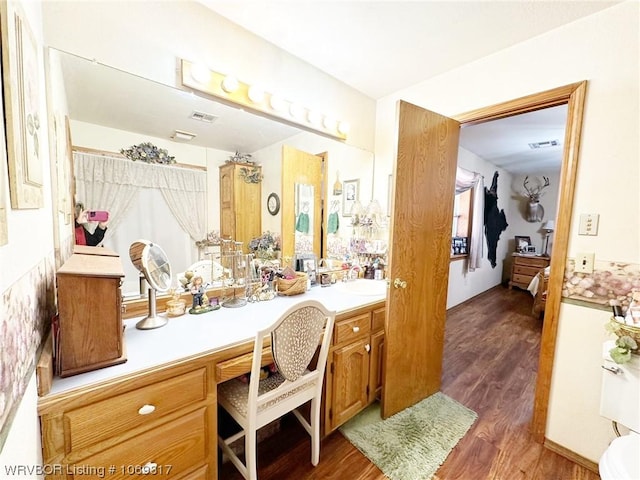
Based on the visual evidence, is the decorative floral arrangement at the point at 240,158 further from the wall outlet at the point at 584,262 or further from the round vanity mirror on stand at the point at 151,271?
the wall outlet at the point at 584,262

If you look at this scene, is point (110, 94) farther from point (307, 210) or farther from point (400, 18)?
point (400, 18)

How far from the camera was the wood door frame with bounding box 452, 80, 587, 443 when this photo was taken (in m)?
1.44

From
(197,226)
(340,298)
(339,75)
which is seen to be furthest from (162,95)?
(340,298)

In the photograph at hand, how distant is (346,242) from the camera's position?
2.39m

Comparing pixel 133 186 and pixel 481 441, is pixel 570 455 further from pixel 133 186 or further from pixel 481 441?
pixel 133 186

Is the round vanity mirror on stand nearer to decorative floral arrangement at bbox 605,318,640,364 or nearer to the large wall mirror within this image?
A: the large wall mirror

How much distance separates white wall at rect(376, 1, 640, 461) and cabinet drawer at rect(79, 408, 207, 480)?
77.6 inches

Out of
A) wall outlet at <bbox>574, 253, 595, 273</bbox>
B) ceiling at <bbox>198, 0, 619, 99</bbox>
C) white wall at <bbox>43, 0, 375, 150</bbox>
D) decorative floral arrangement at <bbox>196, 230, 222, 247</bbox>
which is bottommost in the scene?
wall outlet at <bbox>574, 253, 595, 273</bbox>

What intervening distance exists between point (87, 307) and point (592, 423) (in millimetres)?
2485

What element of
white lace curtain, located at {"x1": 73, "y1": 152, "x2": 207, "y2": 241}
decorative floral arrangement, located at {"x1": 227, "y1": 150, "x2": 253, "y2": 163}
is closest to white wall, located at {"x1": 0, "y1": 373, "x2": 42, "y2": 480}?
white lace curtain, located at {"x1": 73, "y1": 152, "x2": 207, "y2": 241}

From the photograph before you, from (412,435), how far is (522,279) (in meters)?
4.62

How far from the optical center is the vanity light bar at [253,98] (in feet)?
4.63

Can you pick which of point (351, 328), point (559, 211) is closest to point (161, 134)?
point (351, 328)

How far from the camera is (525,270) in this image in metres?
4.88
